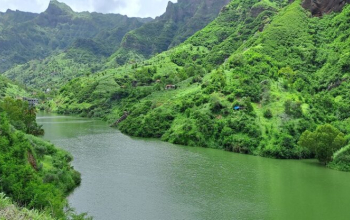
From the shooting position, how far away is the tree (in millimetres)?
84875

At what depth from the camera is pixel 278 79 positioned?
138500 millimetres

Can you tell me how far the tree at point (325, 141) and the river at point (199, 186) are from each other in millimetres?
3546

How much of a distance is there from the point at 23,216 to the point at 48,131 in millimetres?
108947

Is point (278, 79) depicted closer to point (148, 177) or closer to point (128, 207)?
point (148, 177)

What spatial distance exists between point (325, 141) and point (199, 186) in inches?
1483

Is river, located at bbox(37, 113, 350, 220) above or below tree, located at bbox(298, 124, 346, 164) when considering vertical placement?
below

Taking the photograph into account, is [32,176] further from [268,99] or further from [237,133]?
[268,99]

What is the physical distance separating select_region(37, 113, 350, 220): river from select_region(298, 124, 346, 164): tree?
11.6 ft

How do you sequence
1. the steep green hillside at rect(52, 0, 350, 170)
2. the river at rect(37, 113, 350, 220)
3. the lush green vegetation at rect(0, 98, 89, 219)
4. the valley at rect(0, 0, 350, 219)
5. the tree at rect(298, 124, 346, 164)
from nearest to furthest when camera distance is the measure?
the lush green vegetation at rect(0, 98, 89, 219) < the river at rect(37, 113, 350, 220) < the valley at rect(0, 0, 350, 219) < the tree at rect(298, 124, 346, 164) < the steep green hillside at rect(52, 0, 350, 170)

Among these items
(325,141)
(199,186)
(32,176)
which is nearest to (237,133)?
(325,141)

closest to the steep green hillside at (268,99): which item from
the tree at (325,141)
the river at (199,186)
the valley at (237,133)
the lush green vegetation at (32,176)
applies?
the valley at (237,133)

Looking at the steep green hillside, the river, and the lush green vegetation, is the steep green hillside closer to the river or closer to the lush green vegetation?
the river

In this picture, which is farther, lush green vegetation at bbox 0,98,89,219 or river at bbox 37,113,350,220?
river at bbox 37,113,350,220

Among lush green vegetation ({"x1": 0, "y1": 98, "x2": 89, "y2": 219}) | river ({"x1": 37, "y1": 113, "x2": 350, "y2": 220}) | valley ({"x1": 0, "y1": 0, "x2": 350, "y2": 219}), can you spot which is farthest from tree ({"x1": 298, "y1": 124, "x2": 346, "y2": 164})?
lush green vegetation ({"x1": 0, "y1": 98, "x2": 89, "y2": 219})
